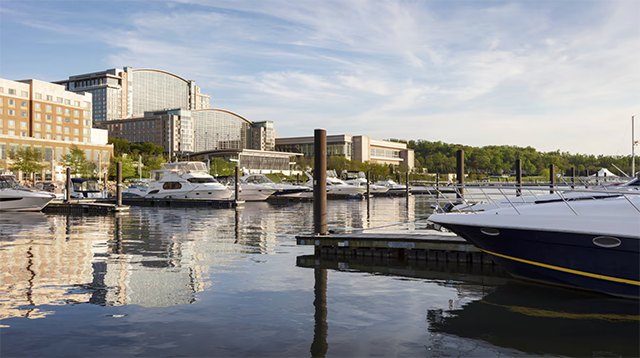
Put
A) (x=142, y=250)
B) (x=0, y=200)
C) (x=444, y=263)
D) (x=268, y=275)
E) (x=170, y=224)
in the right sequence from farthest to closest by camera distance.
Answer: (x=0, y=200), (x=170, y=224), (x=142, y=250), (x=444, y=263), (x=268, y=275)

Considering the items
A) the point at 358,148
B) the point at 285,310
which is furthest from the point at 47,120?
the point at 285,310

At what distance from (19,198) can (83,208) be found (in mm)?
3973

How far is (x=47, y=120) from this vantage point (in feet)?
360

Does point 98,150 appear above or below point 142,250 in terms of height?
above

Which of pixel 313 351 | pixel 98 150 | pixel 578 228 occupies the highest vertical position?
pixel 98 150

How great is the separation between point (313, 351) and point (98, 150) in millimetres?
110739

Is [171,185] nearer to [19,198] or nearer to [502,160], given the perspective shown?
[19,198]

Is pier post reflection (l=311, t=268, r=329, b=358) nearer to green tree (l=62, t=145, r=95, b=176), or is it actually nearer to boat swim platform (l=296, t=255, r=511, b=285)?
boat swim platform (l=296, t=255, r=511, b=285)

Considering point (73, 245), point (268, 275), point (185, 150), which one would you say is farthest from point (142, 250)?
point (185, 150)

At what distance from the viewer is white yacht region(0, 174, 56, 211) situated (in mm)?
33281

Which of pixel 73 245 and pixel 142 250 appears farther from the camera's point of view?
pixel 73 245

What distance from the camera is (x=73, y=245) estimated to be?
16703 mm

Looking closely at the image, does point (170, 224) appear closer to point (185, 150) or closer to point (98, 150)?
point (98, 150)

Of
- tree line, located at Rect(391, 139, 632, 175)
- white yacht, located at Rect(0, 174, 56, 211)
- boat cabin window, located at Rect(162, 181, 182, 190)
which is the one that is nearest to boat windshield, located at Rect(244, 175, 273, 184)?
boat cabin window, located at Rect(162, 181, 182, 190)
